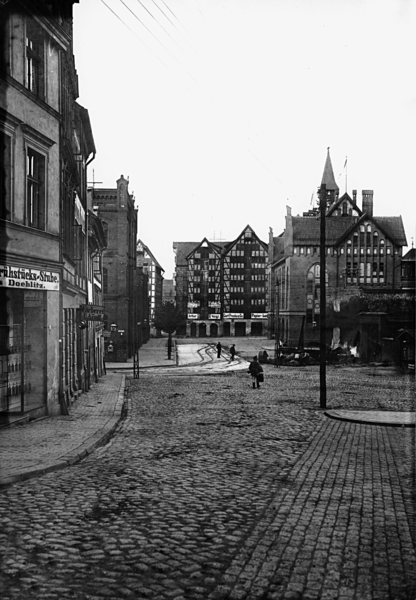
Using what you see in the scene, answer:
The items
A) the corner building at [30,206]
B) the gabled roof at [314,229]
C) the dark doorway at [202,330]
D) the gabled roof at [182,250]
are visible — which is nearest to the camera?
the corner building at [30,206]

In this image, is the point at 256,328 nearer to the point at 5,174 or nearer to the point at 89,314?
the point at 89,314

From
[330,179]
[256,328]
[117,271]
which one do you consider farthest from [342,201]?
[117,271]

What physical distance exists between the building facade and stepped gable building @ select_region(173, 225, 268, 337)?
102026 mm

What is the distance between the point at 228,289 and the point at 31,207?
10452cm

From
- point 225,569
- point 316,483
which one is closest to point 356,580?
point 225,569

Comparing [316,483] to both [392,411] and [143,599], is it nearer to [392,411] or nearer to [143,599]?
[143,599]

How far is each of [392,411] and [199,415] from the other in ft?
19.4

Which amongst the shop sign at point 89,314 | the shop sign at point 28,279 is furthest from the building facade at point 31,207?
the shop sign at point 89,314

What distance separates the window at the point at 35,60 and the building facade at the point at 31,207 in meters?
0.02

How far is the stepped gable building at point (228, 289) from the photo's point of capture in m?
120

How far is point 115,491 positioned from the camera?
8.86 metres

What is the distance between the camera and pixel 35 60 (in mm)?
16375

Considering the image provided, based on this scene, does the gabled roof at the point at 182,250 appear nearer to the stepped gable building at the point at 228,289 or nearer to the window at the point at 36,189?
the stepped gable building at the point at 228,289

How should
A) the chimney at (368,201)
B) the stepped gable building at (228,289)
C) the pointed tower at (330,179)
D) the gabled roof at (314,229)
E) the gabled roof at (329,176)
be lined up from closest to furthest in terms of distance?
the gabled roof at (314,229), the chimney at (368,201), the pointed tower at (330,179), the gabled roof at (329,176), the stepped gable building at (228,289)
